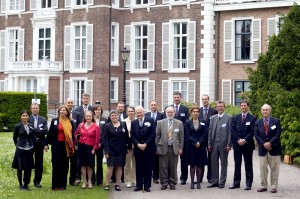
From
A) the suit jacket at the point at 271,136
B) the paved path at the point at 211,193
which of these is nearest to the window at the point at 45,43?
the paved path at the point at 211,193

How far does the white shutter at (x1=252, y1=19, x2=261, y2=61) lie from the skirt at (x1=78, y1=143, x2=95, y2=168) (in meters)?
23.8

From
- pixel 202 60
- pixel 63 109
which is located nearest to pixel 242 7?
pixel 202 60

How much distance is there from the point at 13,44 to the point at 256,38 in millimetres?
17146

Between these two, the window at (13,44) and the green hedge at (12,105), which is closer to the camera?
the green hedge at (12,105)

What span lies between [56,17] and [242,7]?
12430 millimetres

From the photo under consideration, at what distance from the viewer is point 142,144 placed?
16922 millimetres

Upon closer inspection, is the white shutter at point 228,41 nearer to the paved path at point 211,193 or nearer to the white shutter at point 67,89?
the white shutter at point 67,89

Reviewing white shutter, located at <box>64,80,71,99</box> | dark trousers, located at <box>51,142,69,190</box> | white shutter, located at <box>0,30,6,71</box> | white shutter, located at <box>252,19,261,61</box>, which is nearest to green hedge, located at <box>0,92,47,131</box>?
white shutter, located at <box>64,80,71,99</box>

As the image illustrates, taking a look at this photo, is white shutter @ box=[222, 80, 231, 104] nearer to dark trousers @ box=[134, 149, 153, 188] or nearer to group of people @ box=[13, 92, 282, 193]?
group of people @ box=[13, 92, 282, 193]

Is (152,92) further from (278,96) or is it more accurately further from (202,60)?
(278,96)

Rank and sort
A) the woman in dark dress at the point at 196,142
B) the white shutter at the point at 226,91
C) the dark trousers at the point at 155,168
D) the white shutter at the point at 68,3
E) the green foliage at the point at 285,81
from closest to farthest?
1. the woman in dark dress at the point at 196,142
2. the dark trousers at the point at 155,168
3. the green foliage at the point at 285,81
4. the white shutter at the point at 226,91
5. the white shutter at the point at 68,3

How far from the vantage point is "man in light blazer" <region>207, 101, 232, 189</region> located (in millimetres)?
17453

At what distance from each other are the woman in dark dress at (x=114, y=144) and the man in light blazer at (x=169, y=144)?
2.88 ft

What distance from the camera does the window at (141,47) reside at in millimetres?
43625
